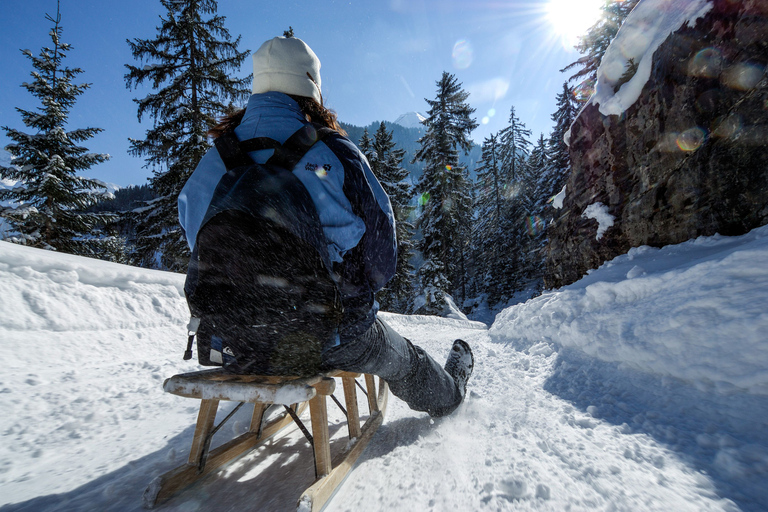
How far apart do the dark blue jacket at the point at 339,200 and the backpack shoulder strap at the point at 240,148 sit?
29 mm

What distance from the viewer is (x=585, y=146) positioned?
688 cm

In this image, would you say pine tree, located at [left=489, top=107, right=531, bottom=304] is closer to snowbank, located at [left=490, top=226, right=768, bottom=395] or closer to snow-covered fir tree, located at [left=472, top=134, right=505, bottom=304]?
snow-covered fir tree, located at [left=472, top=134, right=505, bottom=304]

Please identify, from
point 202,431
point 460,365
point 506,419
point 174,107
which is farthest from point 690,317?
point 174,107

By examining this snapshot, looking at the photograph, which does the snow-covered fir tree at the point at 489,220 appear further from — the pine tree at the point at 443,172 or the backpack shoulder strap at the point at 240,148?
the backpack shoulder strap at the point at 240,148

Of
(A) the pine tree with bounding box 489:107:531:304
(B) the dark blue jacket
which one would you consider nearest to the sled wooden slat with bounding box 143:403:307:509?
(B) the dark blue jacket

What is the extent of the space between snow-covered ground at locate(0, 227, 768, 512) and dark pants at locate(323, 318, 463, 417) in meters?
0.20

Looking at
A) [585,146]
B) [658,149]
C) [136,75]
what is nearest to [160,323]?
[658,149]

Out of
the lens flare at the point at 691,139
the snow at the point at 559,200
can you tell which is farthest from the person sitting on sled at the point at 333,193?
the snow at the point at 559,200

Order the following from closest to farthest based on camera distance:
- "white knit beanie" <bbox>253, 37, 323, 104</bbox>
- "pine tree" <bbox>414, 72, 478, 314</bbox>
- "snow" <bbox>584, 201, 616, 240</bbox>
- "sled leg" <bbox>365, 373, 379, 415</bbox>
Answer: "white knit beanie" <bbox>253, 37, 323, 104</bbox>
"sled leg" <bbox>365, 373, 379, 415</bbox>
"snow" <bbox>584, 201, 616, 240</bbox>
"pine tree" <bbox>414, 72, 478, 314</bbox>

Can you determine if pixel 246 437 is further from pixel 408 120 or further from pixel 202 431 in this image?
pixel 408 120

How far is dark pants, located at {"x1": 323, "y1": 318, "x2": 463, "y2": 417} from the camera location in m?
1.59

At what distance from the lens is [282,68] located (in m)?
1.64

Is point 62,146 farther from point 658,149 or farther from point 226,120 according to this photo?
point 658,149

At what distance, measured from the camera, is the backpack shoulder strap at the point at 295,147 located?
132cm
